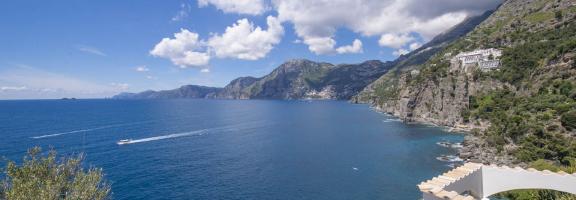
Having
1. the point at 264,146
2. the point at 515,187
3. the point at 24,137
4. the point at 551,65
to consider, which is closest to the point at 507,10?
the point at 551,65

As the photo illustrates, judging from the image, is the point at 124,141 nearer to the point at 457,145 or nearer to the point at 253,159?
the point at 253,159

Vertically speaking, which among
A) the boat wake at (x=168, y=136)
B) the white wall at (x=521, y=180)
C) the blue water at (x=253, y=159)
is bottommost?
the blue water at (x=253, y=159)

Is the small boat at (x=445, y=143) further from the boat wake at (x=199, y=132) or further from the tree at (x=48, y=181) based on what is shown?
the tree at (x=48, y=181)

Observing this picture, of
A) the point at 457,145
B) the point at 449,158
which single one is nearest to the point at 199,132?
the point at 449,158

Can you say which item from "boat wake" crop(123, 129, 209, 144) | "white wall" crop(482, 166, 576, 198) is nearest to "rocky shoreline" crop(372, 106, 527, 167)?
"white wall" crop(482, 166, 576, 198)

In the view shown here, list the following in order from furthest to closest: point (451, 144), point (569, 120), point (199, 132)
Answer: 1. point (199, 132)
2. point (451, 144)
3. point (569, 120)

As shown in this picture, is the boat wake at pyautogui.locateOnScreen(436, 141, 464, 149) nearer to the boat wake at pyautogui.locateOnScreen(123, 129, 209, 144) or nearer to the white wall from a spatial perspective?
the white wall

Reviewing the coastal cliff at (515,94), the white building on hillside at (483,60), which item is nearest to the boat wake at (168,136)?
the coastal cliff at (515,94)
